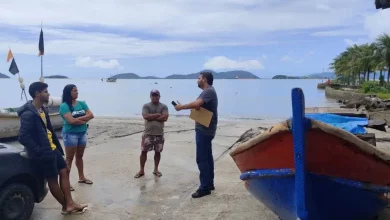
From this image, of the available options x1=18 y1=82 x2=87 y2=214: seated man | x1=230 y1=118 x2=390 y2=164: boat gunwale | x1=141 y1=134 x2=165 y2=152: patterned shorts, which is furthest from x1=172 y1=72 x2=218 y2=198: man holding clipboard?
x1=230 y1=118 x2=390 y2=164: boat gunwale

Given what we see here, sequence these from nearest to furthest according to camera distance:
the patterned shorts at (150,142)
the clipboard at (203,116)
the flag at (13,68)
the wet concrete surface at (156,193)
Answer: the wet concrete surface at (156,193) → the clipboard at (203,116) → the patterned shorts at (150,142) → the flag at (13,68)

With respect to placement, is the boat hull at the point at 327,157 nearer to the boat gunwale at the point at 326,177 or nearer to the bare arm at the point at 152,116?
the boat gunwale at the point at 326,177

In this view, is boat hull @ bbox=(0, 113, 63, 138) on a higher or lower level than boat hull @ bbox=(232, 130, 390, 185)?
lower

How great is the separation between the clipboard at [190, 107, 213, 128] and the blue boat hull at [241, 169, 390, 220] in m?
1.55

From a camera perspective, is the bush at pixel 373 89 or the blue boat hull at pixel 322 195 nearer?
the blue boat hull at pixel 322 195

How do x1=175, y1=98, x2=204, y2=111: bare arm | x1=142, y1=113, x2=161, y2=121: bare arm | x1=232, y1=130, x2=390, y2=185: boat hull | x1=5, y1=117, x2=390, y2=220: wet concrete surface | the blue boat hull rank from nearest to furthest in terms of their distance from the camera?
x1=232, y1=130, x2=390, y2=185: boat hull
the blue boat hull
x1=5, y1=117, x2=390, y2=220: wet concrete surface
x1=175, y1=98, x2=204, y2=111: bare arm
x1=142, y1=113, x2=161, y2=121: bare arm

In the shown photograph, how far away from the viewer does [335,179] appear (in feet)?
13.7

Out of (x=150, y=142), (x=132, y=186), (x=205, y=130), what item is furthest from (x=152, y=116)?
(x=205, y=130)

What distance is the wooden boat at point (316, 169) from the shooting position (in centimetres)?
393

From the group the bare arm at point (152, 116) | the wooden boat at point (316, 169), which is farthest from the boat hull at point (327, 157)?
the bare arm at point (152, 116)

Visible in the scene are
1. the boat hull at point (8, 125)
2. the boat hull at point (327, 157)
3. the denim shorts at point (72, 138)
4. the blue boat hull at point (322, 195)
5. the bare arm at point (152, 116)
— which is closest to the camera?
the boat hull at point (327, 157)

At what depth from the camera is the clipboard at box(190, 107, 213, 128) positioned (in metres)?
6.28

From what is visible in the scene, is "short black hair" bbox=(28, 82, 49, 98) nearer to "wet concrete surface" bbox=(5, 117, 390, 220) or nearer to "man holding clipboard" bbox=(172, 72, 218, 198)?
"wet concrete surface" bbox=(5, 117, 390, 220)

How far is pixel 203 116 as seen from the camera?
20.7ft
